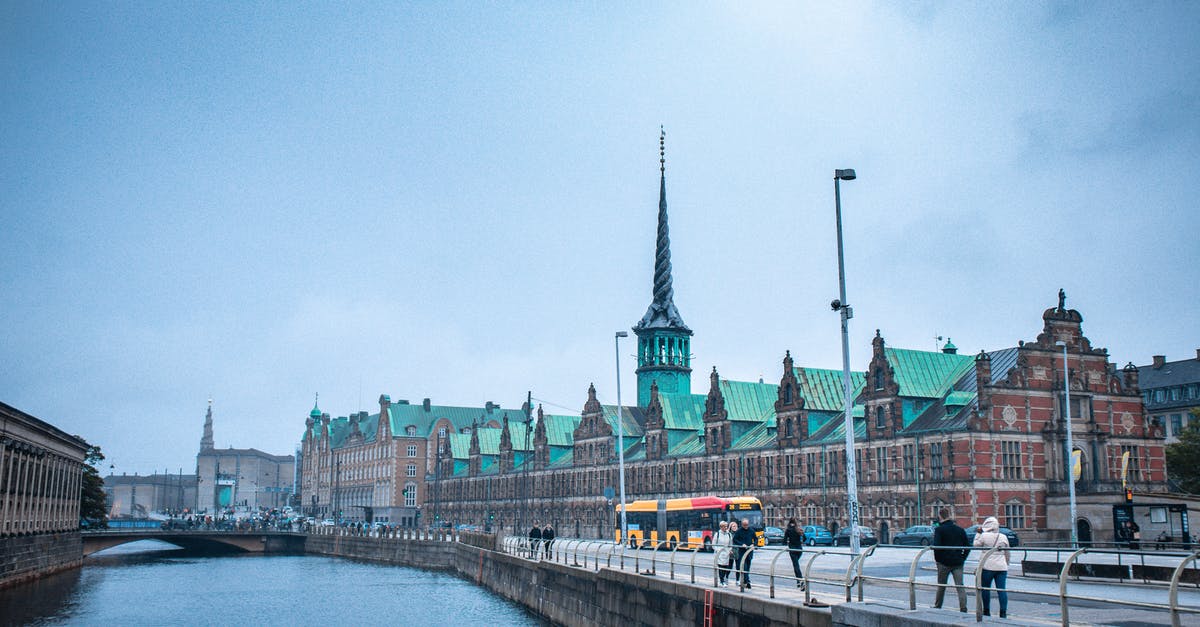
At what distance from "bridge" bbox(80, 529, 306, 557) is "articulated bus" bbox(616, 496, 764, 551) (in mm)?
57921

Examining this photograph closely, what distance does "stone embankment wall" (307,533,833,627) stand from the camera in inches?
1025

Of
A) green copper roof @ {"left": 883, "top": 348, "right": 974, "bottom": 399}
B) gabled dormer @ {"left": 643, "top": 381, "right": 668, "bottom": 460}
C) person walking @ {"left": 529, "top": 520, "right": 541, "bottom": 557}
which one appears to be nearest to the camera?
person walking @ {"left": 529, "top": 520, "right": 541, "bottom": 557}

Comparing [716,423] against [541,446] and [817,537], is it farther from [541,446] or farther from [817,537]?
[541,446]

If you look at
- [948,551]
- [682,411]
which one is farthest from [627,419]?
[948,551]

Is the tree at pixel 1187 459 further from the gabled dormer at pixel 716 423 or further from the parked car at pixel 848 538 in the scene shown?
the gabled dormer at pixel 716 423

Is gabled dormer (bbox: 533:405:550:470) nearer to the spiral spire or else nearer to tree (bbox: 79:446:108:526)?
the spiral spire

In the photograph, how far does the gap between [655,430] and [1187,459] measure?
47.2m

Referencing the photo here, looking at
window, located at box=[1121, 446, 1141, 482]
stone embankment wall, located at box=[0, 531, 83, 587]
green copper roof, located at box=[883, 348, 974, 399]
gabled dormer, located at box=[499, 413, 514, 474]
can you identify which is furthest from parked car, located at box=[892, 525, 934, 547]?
gabled dormer, located at box=[499, 413, 514, 474]

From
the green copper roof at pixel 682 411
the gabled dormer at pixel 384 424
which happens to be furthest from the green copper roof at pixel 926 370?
the gabled dormer at pixel 384 424

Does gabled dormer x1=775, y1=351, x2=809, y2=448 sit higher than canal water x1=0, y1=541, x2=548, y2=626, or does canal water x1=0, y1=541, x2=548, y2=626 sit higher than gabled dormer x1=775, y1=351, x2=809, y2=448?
gabled dormer x1=775, y1=351, x2=809, y2=448

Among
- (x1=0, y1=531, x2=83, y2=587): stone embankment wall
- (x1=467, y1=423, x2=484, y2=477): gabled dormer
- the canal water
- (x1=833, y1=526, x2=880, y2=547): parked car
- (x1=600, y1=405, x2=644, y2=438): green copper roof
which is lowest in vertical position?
the canal water

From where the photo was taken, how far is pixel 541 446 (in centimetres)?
13762

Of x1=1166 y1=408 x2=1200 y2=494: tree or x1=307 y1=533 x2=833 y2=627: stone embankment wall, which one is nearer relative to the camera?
x1=307 y1=533 x2=833 y2=627: stone embankment wall

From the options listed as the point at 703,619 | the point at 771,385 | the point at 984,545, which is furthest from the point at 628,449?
the point at 984,545
